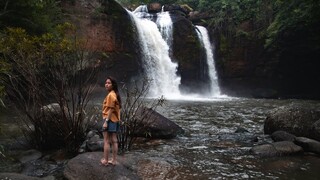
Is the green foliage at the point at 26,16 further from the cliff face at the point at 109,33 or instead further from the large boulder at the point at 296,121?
the large boulder at the point at 296,121

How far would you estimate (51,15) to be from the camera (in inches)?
656

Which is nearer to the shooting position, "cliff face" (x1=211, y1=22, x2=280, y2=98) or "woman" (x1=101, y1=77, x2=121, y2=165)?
"woman" (x1=101, y1=77, x2=121, y2=165)

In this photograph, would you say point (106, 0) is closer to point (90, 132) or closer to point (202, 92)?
point (202, 92)

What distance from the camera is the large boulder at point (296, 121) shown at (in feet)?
32.5

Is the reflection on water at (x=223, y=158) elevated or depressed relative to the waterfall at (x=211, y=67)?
depressed

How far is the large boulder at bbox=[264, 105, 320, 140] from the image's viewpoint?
32.5 feet

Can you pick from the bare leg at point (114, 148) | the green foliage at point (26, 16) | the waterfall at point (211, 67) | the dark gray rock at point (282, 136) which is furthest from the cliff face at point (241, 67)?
the bare leg at point (114, 148)

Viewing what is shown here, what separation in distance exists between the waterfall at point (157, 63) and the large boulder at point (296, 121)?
49.8ft

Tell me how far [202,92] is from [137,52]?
24.0 feet

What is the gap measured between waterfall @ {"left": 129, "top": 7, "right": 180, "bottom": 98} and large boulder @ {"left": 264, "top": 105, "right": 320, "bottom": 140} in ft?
49.8

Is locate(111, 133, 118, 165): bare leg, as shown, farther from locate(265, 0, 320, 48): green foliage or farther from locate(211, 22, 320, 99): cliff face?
locate(211, 22, 320, 99): cliff face

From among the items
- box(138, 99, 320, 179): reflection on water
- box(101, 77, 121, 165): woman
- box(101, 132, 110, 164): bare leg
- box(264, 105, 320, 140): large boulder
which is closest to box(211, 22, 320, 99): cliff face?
box(138, 99, 320, 179): reflection on water

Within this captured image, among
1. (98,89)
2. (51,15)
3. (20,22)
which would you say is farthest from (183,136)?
(98,89)

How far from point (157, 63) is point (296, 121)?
17583 mm
